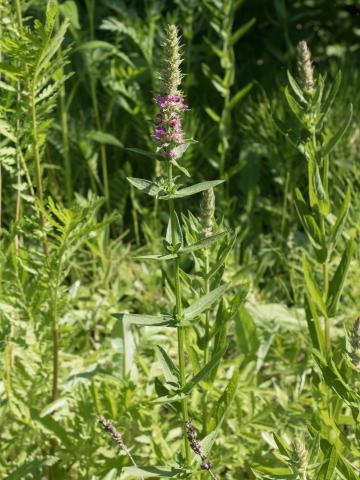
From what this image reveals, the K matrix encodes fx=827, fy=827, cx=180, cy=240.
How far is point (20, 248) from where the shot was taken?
5.41 feet

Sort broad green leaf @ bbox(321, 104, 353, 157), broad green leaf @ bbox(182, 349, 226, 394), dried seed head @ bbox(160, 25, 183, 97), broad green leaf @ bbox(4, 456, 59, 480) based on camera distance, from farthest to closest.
Answer: broad green leaf @ bbox(4, 456, 59, 480), broad green leaf @ bbox(321, 104, 353, 157), broad green leaf @ bbox(182, 349, 226, 394), dried seed head @ bbox(160, 25, 183, 97)

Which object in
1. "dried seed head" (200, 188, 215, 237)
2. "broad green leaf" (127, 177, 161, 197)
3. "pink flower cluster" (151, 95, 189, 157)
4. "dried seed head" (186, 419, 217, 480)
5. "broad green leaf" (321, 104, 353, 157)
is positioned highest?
"pink flower cluster" (151, 95, 189, 157)

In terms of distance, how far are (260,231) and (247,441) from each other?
0.99 metres

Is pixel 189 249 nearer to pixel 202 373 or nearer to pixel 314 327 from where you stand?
pixel 202 373

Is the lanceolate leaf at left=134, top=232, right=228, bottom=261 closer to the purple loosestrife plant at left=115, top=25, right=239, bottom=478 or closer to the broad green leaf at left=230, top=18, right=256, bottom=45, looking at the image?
the purple loosestrife plant at left=115, top=25, right=239, bottom=478

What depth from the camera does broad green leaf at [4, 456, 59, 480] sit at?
5.19ft

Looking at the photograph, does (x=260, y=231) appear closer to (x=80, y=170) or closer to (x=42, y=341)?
(x=80, y=170)

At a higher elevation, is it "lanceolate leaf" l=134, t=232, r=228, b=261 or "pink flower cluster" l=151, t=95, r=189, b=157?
"pink flower cluster" l=151, t=95, r=189, b=157

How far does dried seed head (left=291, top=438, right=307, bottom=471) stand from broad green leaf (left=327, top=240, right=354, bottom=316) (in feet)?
1.22

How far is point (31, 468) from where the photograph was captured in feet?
5.24

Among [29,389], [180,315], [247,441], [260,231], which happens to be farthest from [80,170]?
[180,315]

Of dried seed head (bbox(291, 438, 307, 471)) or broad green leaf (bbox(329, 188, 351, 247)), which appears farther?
broad green leaf (bbox(329, 188, 351, 247))

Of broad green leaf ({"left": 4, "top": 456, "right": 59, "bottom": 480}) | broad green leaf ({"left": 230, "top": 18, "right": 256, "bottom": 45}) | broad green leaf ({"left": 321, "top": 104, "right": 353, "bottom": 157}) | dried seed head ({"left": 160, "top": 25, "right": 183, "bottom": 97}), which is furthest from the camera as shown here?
broad green leaf ({"left": 230, "top": 18, "right": 256, "bottom": 45})

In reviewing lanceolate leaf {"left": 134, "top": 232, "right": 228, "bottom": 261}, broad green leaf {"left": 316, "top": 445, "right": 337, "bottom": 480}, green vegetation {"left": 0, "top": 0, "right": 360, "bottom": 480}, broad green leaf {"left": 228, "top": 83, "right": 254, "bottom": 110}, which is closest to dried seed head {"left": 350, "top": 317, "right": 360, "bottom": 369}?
green vegetation {"left": 0, "top": 0, "right": 360, "bottom": 480}
